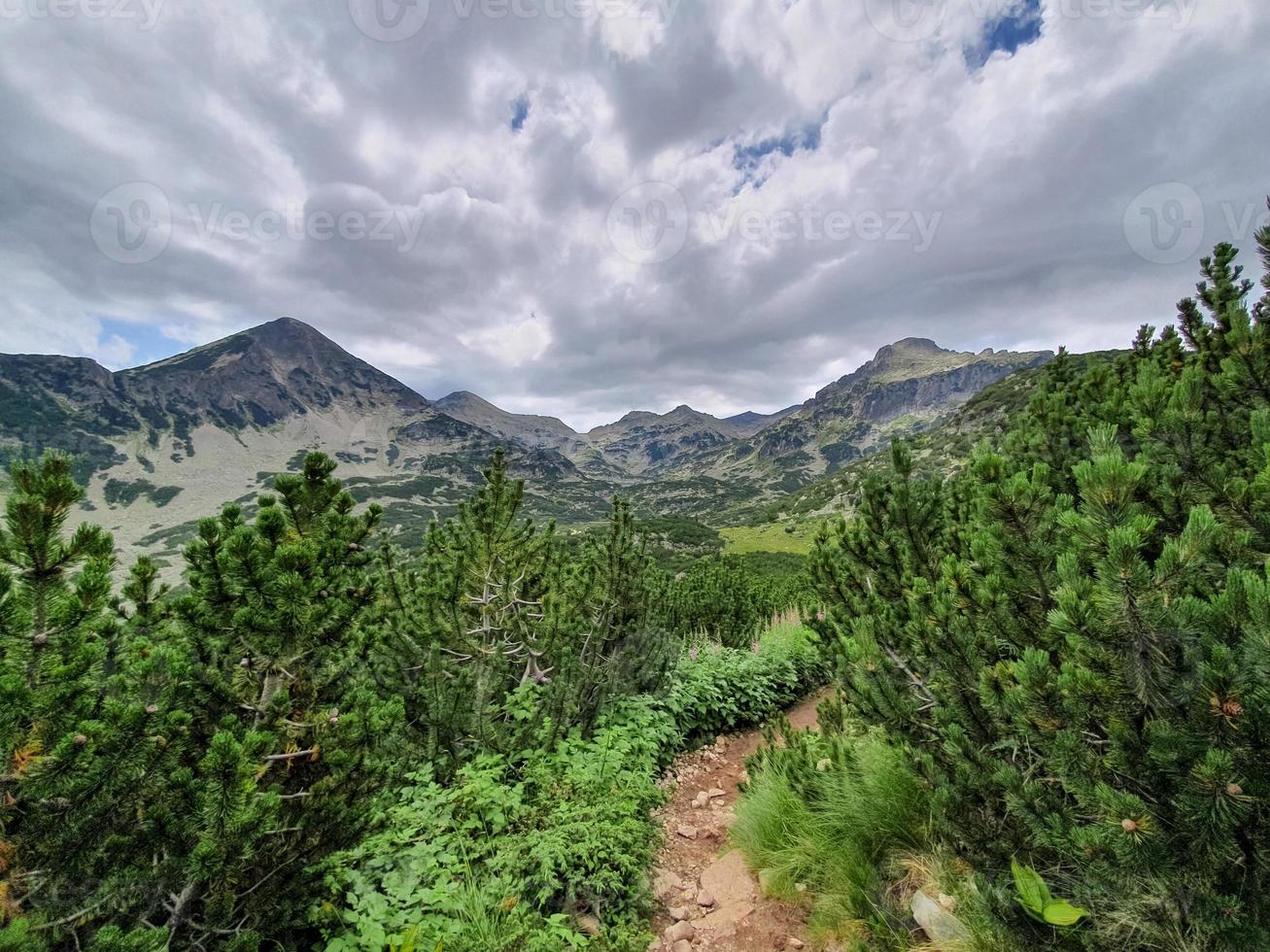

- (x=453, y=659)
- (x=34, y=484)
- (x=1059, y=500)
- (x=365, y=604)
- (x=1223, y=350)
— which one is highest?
(x=1223, y=350)

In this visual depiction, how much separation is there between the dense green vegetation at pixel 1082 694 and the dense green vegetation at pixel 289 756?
2271 millimetres

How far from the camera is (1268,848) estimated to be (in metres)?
1.98

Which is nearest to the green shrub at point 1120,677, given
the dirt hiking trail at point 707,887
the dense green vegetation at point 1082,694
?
the dense green vegetation at point 1082,694

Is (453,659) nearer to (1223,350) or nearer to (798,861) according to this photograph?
(798,861)

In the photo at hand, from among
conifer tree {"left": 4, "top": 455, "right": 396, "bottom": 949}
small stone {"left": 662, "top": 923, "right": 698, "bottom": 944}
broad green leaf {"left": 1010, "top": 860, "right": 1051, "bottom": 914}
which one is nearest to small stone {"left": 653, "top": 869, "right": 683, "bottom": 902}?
small stone {"left": 662, "top": 923, "right": 698, "bottom": 944}

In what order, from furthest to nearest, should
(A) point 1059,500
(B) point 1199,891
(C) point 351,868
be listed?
(C) point 351,868, (A) point 1059,500, (B) point 1199,891

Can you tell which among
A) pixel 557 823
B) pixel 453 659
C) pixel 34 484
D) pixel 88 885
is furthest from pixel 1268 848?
pixel 453 659

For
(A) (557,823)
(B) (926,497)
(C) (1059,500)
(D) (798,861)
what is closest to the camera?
(C) (1059,500)

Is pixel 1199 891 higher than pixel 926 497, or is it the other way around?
pixel 926 497

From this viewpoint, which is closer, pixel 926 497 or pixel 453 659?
pixel 926 497

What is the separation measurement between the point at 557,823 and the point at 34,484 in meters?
4.70

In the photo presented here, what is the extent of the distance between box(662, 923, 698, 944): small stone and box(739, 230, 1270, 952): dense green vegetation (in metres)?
0.91

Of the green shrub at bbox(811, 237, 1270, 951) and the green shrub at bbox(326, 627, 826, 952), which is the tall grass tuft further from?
the green shrub at bbox(326, 627, 826, 952)

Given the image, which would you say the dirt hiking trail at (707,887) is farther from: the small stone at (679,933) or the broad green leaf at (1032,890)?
the broad green leaf at (1032,890)
